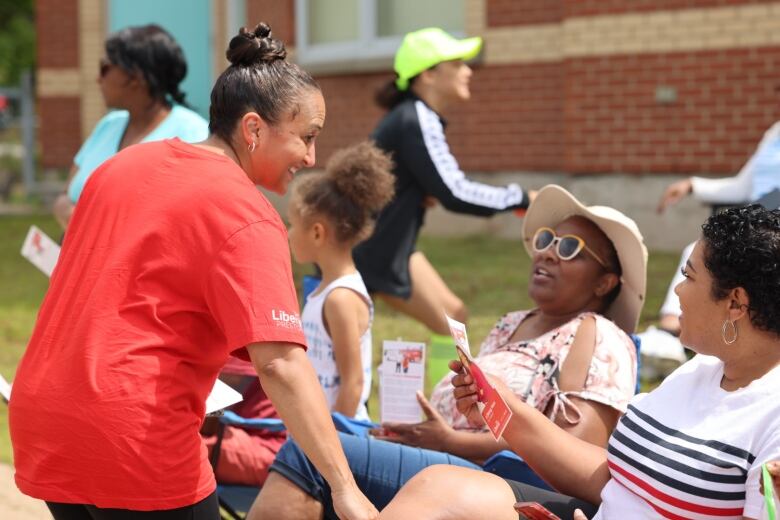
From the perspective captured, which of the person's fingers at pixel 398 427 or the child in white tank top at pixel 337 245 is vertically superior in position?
the child in white tank top at pixel 337 245

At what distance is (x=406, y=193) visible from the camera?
6.04m

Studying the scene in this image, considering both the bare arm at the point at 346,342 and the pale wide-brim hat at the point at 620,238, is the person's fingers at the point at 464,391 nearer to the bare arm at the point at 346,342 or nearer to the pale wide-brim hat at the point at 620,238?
the pale wide-brim hat at the point at 620,238

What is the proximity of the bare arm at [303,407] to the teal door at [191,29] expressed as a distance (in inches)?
502

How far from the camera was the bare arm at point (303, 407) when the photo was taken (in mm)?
2719

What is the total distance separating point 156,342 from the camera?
2.72 metres

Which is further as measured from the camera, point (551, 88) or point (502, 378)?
point (551, 88)

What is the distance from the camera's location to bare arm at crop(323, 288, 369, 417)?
4594mm

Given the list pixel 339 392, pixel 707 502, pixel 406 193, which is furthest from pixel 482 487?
pixel 406 193

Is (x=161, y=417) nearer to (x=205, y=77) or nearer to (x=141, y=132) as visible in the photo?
(x=141, y=132)

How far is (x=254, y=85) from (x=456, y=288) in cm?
688

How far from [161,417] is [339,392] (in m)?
1.96

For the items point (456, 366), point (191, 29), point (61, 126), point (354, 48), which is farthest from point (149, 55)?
point (61, 126)

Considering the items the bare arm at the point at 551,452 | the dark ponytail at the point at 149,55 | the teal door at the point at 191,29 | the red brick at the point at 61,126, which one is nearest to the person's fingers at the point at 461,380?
the bare arm at the point at 551,452

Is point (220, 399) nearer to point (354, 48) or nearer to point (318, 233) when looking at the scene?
point (318, 233)
